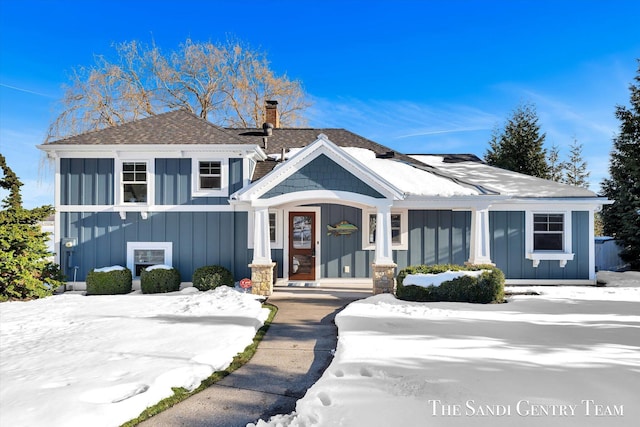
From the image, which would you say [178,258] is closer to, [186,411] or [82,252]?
[82,252]

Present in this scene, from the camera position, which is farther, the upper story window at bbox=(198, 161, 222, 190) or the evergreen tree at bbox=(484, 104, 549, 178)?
the evergreen tree at bbox=(484, 104, 549, 178)

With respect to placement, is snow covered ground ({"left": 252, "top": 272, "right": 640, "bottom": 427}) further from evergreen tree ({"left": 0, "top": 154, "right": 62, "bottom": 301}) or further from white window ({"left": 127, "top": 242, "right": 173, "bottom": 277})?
evergreen tree ({"left": 0, "top": 154, "right": 62, "bottom": 301})

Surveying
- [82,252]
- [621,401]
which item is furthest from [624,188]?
[82,252]

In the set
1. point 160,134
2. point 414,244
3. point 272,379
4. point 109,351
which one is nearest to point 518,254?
point 414,244

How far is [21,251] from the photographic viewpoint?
33.6 ft

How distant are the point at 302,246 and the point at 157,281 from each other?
15.0 ft

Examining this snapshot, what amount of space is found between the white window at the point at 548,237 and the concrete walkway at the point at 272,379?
740cm

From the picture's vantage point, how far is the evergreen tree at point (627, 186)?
14.8m

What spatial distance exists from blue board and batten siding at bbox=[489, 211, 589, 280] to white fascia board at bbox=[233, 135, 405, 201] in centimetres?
421

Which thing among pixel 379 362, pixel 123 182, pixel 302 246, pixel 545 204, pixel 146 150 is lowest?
pixel 379 362

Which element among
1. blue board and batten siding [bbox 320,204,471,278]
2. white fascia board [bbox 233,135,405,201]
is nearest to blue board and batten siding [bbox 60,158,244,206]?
white fascia board [bbox 233,135,405,201]

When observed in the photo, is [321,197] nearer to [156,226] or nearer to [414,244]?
[414,244]

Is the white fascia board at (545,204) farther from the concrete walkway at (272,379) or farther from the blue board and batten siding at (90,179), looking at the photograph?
the blue board and batten siding at (90,179)

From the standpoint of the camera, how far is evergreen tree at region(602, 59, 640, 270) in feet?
48.4
